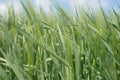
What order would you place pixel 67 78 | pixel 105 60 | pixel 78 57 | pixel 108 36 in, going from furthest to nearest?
pixel 108 36 → pixel 105 60 → pixel 78 57 → pixel 67 78

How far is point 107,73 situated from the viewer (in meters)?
0.80

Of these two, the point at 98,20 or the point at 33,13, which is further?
the point at 98,20

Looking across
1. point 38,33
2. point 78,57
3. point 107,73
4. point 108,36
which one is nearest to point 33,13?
point 38,33

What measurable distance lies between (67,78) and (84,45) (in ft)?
1.85

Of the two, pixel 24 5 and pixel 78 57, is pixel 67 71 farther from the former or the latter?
pixel 24 5

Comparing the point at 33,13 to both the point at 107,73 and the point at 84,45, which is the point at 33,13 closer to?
the point at 107,73

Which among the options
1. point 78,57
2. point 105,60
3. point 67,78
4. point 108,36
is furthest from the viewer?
point 108,36

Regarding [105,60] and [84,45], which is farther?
[84,45]

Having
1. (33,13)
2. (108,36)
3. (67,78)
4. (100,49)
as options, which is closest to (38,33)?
(33,13)

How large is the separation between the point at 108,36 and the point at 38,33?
0.44 m

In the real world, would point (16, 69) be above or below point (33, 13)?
below

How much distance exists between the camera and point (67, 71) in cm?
70

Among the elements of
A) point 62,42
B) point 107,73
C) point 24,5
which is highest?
point 24,5

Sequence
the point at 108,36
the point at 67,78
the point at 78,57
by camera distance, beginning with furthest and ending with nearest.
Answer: the point at 108,36
the point at 78,57
the point at 67,78
